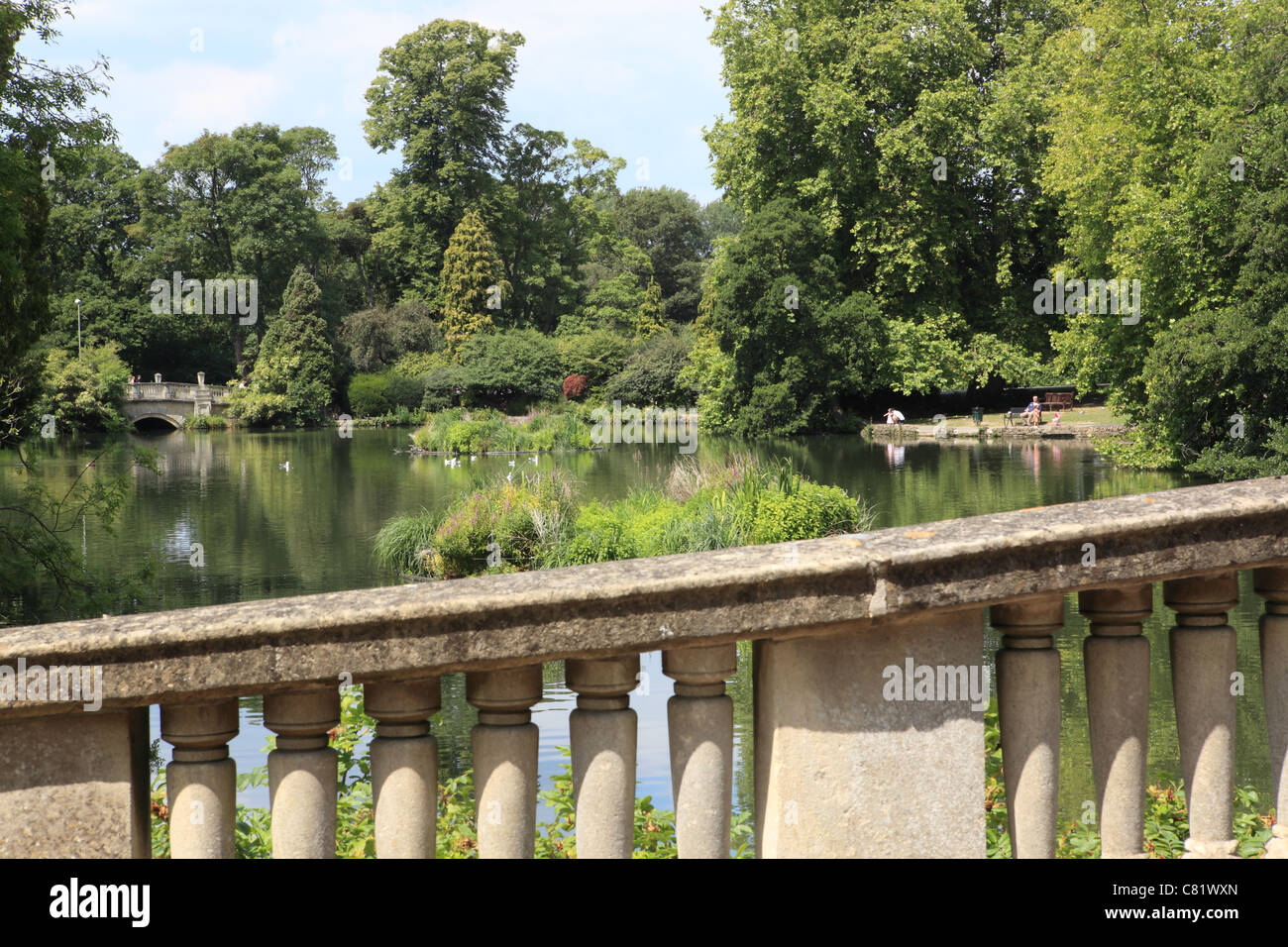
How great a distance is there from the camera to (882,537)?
1.94 m

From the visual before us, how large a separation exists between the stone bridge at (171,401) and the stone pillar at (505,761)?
54.4 metres

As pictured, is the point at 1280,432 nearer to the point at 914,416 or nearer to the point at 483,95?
the point at 914,416

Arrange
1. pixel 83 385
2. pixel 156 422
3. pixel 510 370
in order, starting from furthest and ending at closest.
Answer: pixel 156 422 < pixel 510 370 < pixel 83 385

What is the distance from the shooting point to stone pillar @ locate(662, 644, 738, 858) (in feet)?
6.26

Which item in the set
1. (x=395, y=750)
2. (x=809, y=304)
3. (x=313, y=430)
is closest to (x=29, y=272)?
(x=395, y=750)

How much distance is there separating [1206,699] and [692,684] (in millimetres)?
837

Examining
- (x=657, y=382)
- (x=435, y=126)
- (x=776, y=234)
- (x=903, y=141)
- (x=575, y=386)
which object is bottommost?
(x=657, y=382)

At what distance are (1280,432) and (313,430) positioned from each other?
40.5m

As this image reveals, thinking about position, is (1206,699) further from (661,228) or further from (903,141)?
(661,228)

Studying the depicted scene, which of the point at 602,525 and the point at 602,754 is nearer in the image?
the point at 602,754

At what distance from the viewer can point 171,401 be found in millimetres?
54312

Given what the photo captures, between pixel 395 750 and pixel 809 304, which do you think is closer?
pixel 395 750

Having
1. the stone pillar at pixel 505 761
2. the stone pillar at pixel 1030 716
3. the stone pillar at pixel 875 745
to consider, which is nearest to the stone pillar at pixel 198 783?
the stone pillar at pixel 505 761

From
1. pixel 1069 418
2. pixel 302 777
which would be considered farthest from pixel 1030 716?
pixel 1069 418
